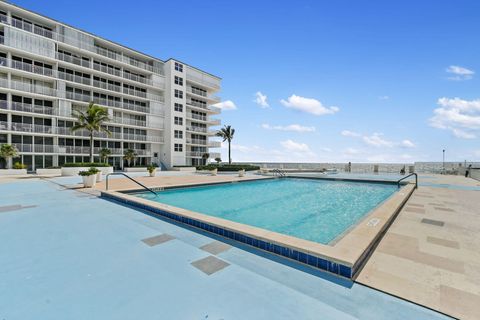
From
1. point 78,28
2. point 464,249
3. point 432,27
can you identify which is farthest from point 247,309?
point 78,28

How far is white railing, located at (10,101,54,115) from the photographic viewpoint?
75.8 feet

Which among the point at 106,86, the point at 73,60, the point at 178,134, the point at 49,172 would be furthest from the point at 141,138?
the point at 49,172

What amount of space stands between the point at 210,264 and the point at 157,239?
66.0 inches

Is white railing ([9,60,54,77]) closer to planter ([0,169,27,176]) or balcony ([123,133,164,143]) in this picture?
balcony ([123,133,164,143])

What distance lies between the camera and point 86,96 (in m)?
28.1

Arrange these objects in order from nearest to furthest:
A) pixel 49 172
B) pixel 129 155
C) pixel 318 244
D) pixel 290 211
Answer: pixel 318 244 → pixel 290 211 → pixel 49 172 → pixel 129 155

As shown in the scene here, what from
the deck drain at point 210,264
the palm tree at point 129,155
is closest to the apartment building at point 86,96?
the palm tree at point 129,155

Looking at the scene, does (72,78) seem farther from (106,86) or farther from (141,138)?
(141,138)

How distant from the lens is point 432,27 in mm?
10828

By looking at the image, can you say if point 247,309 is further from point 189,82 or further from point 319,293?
point 189,82

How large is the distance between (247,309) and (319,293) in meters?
0.97

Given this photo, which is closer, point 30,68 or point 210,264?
point 210,264

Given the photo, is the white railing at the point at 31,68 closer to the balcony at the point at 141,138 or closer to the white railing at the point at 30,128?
the white railing at the point at 30,128

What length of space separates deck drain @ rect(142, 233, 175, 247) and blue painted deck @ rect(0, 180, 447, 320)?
149 mm
